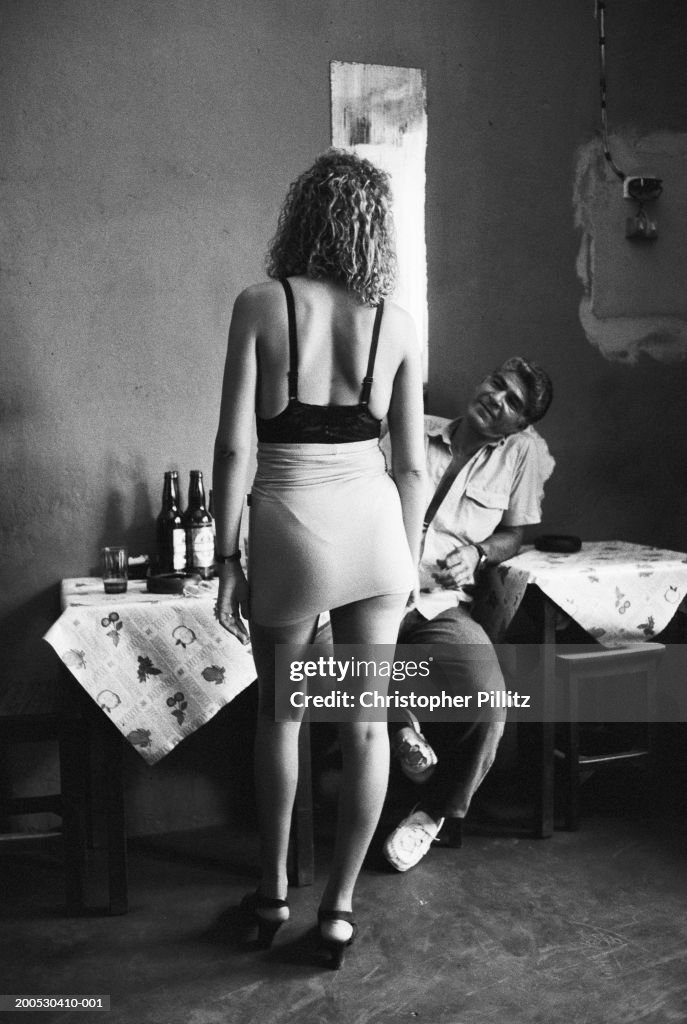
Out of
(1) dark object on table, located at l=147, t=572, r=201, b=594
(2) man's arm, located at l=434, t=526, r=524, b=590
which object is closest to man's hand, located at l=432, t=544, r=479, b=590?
(2) man's arm, located at l=434, t=526, r=524, b=590

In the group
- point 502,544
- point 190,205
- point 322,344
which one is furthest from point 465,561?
point 190,205

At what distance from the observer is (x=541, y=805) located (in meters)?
2.63

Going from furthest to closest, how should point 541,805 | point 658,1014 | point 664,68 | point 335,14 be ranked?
1. point 664,68
2. point 335,14
3. point 541,805
4. point 658,1014

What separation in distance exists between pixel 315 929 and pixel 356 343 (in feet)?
4.44

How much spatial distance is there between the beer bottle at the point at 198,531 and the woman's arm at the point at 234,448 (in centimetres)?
60

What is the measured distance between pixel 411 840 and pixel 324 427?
1266 mm

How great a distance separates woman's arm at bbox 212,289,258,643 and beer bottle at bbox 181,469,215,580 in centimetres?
60

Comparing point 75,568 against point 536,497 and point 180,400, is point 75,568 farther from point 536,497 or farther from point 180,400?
point 536,497

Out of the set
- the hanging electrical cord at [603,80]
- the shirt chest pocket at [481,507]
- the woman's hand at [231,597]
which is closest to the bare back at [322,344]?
the woman's hand at [231,597]

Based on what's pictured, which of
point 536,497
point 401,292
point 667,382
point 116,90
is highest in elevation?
point 116,90

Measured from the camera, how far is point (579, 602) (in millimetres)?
2541

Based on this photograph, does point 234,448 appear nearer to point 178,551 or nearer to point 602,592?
point 178,551

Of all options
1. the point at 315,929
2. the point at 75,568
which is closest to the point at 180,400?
the point at 75,568

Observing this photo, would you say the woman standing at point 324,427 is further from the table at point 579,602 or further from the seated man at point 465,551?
the table at point 579,602
